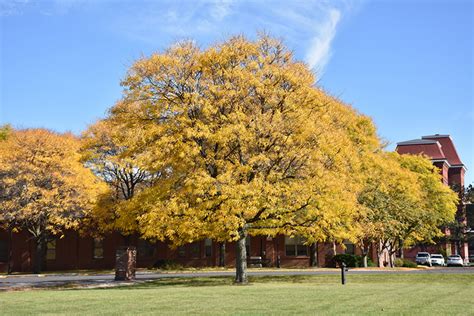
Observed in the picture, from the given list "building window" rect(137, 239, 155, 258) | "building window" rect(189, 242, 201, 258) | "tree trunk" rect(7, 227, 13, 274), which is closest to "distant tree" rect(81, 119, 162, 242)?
"building window" rect(137, 239, 155, 258)

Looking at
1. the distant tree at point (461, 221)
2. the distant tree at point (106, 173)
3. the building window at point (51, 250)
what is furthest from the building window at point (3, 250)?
the distant tree at point (461, 221)

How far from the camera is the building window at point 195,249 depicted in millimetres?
54375

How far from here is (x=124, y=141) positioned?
27.8 metres

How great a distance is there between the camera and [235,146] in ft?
88.7

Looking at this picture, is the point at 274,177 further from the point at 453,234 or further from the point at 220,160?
the point at 453,234

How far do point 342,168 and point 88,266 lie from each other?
33272mm

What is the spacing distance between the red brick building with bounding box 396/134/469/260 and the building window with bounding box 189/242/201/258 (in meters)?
34.2

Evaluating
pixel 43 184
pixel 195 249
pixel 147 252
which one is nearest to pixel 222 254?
pixel 195 249

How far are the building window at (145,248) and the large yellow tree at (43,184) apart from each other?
9.69 m

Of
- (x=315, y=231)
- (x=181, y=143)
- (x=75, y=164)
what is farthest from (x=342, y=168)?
(x=75, y=164)

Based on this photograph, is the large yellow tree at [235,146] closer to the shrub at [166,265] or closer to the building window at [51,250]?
the shrub at [166,265]

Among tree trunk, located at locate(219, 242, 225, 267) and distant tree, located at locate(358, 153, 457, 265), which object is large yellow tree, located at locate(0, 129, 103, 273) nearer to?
tree trunk, located at locate(219, 242, 225, 267)

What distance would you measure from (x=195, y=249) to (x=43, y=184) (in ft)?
54.8

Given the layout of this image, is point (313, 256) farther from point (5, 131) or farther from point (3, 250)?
point (5, 131)
